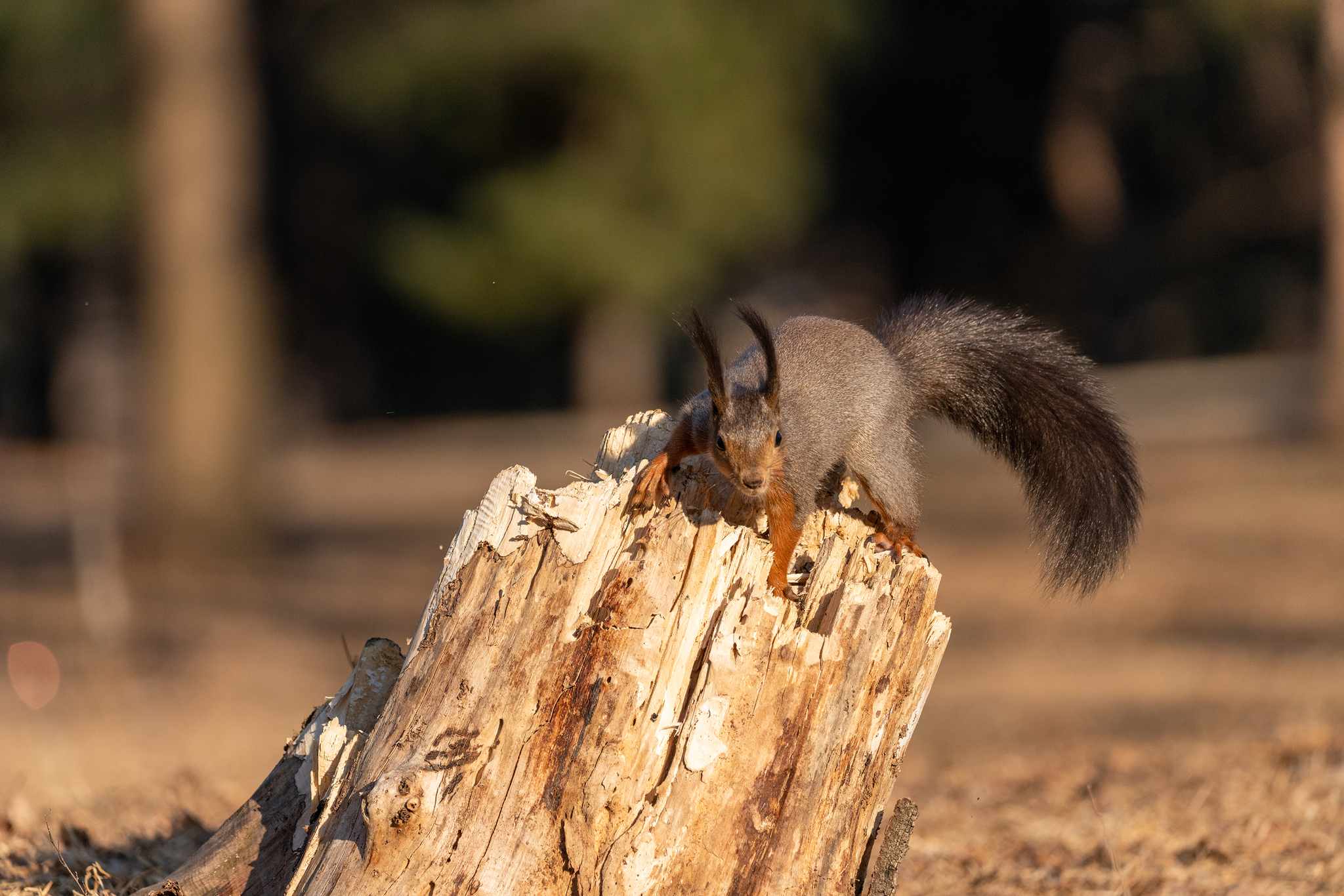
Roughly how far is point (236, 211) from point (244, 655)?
3.60 meters

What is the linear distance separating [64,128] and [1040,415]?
1006 cm

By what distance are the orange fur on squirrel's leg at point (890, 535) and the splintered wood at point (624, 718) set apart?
1.48 feet

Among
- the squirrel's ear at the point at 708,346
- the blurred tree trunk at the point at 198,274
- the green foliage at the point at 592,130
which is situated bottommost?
the squirrel's ear at the point at 708,346

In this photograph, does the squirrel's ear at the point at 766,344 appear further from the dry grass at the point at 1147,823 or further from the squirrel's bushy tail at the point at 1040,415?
the dry grass at the point at 1147,823

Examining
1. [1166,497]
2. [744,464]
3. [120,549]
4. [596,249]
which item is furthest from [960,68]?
[744,464]

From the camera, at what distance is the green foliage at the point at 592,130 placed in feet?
37.9

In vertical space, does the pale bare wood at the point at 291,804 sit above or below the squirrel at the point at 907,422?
below

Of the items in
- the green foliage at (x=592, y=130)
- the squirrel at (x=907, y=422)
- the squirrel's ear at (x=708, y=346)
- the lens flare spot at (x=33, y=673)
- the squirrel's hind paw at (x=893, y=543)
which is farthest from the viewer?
the green foliage at (x=592, y=130)

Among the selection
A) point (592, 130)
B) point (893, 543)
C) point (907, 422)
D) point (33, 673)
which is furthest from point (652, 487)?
point (592, 130)

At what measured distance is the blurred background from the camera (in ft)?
23.7

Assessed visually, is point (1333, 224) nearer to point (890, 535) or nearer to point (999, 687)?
point (999, 687)

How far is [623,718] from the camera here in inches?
81.7

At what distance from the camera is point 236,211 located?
9.29 metres

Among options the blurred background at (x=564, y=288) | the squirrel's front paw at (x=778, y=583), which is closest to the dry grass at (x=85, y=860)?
the blurred background at (x=564, y=288)
